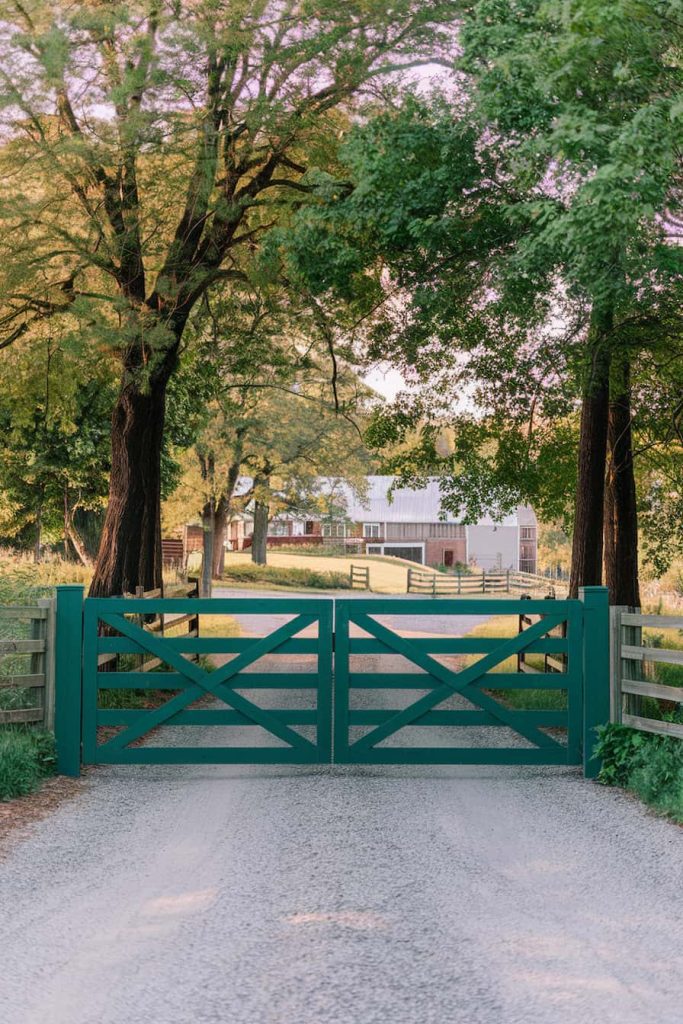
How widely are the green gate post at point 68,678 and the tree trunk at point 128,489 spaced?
19.6ft

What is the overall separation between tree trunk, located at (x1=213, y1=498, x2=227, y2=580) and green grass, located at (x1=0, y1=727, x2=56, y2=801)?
39.0 meters

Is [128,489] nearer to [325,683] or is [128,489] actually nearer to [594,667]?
[325,683]

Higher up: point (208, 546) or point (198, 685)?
point (208, 546)

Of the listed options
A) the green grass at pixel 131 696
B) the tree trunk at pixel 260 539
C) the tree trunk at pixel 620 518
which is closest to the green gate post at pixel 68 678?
the green grass at pixel 131 696

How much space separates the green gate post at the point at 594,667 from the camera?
9.66m

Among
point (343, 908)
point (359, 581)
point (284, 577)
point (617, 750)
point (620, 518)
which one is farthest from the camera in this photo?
point (284, 577)

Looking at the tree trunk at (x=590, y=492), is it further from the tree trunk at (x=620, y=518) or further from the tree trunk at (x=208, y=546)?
the tree trunk at (x=208, y=546)

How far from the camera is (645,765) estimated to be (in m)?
8.97

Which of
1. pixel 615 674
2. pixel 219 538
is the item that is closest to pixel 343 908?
pixel 615 674

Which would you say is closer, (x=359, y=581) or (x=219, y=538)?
(x=219, y=538)

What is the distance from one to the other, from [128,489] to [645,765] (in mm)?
9412

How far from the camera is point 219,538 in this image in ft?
167

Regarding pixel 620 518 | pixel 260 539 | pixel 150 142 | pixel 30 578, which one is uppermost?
pixel 150 142

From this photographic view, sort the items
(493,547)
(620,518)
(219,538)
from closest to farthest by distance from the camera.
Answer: (620,518) < (219,538) < (493,547)
